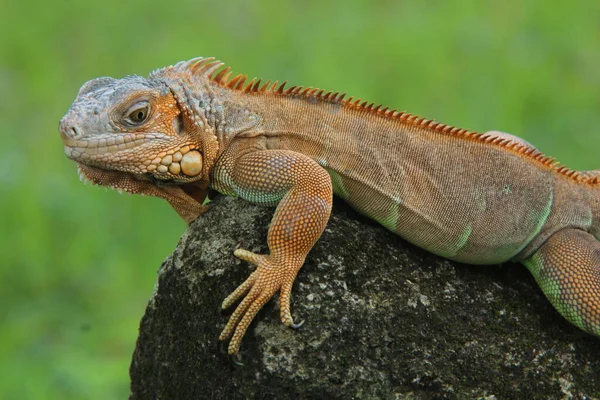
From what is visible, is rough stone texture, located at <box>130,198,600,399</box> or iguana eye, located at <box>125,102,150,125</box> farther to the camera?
iguana eye, located at <box>125,102,150,125</box>

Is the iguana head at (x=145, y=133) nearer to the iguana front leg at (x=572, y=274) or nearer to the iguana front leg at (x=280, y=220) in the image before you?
the iguana front leg at (x=280, y=220)

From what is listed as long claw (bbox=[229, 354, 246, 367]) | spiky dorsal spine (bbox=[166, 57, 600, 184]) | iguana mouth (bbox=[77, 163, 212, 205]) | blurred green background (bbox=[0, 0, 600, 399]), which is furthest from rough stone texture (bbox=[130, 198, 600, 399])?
blurred green background (bbox=[0, 0, 600, 399])

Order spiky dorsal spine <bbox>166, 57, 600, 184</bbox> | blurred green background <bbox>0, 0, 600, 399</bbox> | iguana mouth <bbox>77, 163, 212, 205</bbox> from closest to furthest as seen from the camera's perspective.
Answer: iguana mouth <bbox>77, 163, 212, 205</bbox>
spiky dorsal spine <bbox>166, 57, 600, 184</bbox>
blurred green background <bbox>0, 0, 600, 399</bbox>

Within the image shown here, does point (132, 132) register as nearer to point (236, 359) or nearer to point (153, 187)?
point (153, 187)

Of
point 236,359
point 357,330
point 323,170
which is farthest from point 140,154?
point 357,330

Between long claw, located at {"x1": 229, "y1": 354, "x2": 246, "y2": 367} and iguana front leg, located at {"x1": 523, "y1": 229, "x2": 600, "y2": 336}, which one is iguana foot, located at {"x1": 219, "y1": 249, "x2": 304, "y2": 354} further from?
iguana front leg, located at {"x1": 523, "y1": 229, "x2": 600, "y2": 336}

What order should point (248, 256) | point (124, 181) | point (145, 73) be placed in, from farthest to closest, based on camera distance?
point (145, 73), point (124, 181), point (248, 256)
